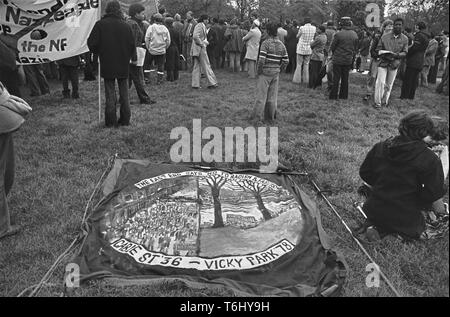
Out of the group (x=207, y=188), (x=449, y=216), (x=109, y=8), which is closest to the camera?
(x=449, y=216)

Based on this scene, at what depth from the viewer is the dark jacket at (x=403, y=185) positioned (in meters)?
3.31

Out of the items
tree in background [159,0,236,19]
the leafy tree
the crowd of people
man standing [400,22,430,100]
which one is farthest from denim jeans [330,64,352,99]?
tree in background [159,0,236,19]

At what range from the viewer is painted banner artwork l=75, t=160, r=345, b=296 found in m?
3.09

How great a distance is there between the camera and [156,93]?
9.78m

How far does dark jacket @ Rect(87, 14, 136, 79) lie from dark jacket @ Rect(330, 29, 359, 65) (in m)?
4.73

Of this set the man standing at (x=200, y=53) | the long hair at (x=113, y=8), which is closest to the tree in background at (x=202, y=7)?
the man standing at (x=200, y=53)

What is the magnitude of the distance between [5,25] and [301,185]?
5.67 meters

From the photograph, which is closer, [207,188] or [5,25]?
[207,188]

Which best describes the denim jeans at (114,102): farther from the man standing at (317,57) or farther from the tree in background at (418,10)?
the tree in background at (418,10)

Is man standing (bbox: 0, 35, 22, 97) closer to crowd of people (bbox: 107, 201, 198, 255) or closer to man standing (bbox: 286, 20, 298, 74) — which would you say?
crowd of people (bbox: 107, 201, 198, 255)

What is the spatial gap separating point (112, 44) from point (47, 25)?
1520mm

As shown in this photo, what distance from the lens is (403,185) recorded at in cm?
352
